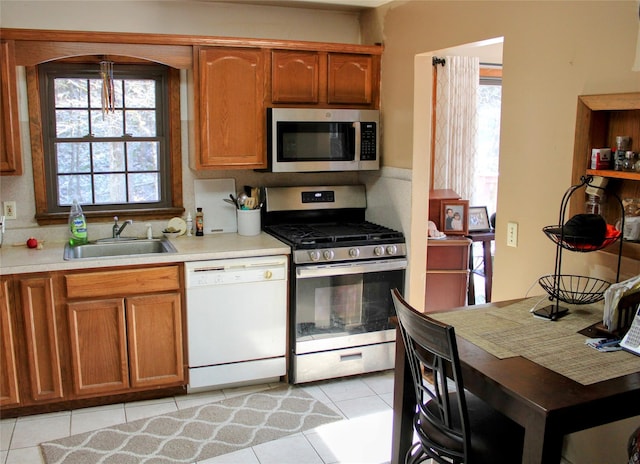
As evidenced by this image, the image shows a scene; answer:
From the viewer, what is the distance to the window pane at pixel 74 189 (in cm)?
373

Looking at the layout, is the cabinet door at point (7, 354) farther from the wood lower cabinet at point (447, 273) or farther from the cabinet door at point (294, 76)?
the wood lower cabinet at point (447, 273)

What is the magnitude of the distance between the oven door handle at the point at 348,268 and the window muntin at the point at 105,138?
1073 millimetres

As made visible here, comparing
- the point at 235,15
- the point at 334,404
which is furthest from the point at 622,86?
the point at 235,15

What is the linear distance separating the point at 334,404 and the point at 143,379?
42.4 inches

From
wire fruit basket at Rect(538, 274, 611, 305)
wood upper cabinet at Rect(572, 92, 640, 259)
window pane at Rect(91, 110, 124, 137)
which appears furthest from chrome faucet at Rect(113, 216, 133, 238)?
wood upper cabinet at Rect(572, 92, 640, 259)

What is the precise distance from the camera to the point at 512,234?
292 cm

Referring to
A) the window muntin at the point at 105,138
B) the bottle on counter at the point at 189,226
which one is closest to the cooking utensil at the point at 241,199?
the bottle on counter at the point at 189,226

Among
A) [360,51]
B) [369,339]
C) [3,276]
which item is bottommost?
[369,339]

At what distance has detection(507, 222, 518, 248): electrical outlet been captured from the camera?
2902 mm

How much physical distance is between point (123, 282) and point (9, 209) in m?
0.89

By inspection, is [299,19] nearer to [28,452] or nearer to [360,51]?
[360,51]

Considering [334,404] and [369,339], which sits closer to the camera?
[334,404]

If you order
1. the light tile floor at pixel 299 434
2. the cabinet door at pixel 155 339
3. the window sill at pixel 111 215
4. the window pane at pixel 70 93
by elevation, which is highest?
the window pane at pixel 70 93

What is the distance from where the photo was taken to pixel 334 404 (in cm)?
348
